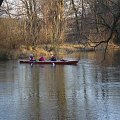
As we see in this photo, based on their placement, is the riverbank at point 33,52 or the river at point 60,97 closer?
the river at point 60,97

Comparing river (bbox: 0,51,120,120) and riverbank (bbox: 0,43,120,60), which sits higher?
riverbank (bbox: 0,43,120,60)

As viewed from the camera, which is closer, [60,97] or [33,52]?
[60,97]

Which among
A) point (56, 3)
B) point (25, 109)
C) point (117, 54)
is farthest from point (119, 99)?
point (56, 3)

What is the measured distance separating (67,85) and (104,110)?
7116 mm

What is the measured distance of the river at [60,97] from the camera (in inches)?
534

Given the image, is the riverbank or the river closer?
the river

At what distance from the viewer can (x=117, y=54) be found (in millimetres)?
41375

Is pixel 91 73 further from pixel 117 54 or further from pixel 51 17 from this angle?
pixel 51 17

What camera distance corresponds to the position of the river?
13555 mm

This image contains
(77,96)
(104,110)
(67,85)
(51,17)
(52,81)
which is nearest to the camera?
(104,110)

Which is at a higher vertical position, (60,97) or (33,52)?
(33,52)

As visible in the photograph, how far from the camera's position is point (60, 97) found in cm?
1723

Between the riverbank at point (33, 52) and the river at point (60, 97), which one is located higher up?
the riverbank at point (33, 52)

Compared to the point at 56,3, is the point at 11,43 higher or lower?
lower
